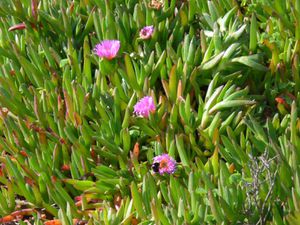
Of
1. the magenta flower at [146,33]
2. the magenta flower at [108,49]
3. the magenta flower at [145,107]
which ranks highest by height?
the magenta flower at [146,33]

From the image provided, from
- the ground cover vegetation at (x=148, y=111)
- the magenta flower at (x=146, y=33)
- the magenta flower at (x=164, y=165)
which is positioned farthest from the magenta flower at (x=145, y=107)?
the magenta flower at (x=146, y=33)

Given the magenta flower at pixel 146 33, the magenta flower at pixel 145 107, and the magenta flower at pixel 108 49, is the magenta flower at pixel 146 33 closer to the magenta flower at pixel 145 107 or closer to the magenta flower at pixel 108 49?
the magenta flower at pixel 108 49

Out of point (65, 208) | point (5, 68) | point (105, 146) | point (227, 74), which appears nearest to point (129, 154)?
point (105, 146)

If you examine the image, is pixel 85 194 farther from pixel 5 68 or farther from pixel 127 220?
pixel 5 68

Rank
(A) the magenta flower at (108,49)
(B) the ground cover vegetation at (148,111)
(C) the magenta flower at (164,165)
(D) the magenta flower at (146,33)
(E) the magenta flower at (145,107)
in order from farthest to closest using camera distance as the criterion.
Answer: (D) the magenta flower at (146,33) < (A) the magenta flower at (108,49) < (E) the magenta flower at (145,107) < (C) the magenta flower at (164,165) < (B) the ground cover vegetation at (148,111)

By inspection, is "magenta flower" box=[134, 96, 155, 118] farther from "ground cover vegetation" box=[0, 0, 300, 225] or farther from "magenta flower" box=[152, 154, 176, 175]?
"magenta flower" box=[152, 154, 176, 175]

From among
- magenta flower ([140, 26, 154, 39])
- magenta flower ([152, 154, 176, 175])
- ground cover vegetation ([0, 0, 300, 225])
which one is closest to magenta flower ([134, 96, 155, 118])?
ground cover vegetation ([0, 0, 300, 225])

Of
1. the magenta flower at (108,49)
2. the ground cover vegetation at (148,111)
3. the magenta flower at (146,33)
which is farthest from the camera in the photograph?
the magenta flower at (146,33)

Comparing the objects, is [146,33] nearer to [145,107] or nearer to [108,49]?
[108,49]

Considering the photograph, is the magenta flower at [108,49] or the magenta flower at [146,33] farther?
the magenta flower at [146,33]

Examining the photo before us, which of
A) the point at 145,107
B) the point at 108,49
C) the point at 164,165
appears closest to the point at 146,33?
the point at 108,49
